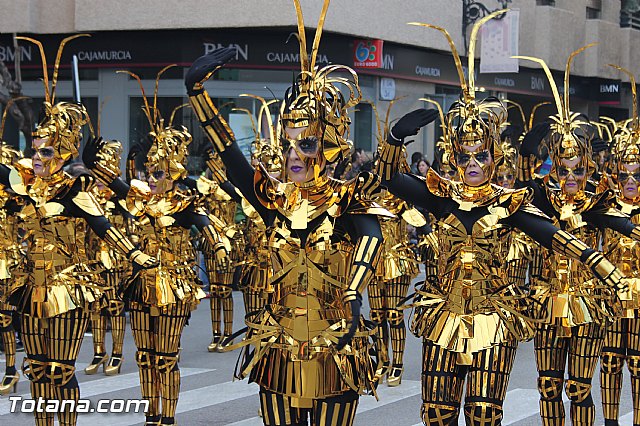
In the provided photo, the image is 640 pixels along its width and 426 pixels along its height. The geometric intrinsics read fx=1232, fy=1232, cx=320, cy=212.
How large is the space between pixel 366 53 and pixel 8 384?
17617 mm

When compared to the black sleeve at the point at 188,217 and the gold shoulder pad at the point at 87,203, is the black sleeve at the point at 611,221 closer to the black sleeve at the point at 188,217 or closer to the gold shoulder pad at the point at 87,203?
the black sleeve at the point at 188,217

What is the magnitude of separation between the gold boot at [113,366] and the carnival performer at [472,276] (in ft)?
18.9

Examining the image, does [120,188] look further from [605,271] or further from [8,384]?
[605,271]

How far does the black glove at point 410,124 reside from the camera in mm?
6906

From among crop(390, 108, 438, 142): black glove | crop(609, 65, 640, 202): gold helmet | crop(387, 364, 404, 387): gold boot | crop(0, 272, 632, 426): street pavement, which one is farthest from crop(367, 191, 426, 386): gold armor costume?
crop(390, 108, 438, 142): black glove

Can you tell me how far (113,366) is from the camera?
12.9 m

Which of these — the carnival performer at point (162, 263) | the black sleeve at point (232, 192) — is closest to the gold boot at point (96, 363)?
the black sleeve at point (232, 192)

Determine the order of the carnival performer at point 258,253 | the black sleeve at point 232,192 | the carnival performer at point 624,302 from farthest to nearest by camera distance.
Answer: the carnival performer at point 258,253
the black sleeve at point 232,192
the carnival performer at point 624,302

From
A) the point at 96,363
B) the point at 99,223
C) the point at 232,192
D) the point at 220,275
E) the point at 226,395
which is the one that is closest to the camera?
the point at 99,223

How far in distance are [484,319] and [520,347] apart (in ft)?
25.7

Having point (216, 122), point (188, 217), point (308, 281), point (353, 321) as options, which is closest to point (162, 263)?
point (188, 217)

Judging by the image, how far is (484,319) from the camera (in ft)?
24.6

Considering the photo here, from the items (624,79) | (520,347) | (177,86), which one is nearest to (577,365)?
(520,347)

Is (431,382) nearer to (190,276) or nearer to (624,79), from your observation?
(190,276)
